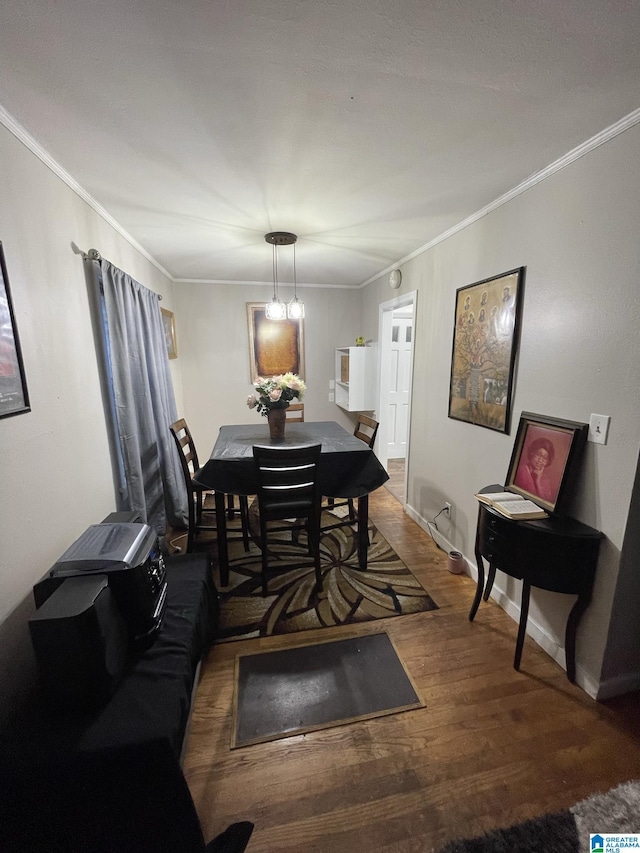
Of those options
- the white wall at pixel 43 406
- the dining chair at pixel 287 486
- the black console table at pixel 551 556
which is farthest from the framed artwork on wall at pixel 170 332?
the black console table at pixel 551 556

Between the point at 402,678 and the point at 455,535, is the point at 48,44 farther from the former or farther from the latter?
the point at 455,535

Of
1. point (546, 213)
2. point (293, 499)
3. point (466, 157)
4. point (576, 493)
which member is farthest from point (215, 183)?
point (576, 493)

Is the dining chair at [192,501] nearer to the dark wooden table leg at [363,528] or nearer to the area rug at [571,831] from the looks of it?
the dark wooden table leg at [363,528]

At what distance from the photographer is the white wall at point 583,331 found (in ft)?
4.47

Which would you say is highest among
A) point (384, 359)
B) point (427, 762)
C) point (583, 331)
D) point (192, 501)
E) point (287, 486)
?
point (583, 331)

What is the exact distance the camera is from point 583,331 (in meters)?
1.54

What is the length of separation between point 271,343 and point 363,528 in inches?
111

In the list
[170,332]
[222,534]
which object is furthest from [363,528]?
[170,332]

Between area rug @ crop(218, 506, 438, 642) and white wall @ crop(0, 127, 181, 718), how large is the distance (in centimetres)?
99

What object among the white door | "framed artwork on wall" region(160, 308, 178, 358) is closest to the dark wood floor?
"framed artwork on wall" region(160, 308, 178, 358)

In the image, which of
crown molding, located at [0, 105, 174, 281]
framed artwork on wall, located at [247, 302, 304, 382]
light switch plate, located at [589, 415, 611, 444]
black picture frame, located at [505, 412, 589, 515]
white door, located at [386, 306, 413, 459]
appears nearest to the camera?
crown molding, located at [0, 105, 174, 281]

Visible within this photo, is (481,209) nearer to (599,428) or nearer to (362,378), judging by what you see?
(599,428)

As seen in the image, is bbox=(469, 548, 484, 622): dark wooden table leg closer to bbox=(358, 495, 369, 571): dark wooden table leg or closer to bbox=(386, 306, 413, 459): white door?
bbox=(358, 495, 369, 571): dark wooden table leg

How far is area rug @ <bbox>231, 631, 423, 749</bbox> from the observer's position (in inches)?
57.2
